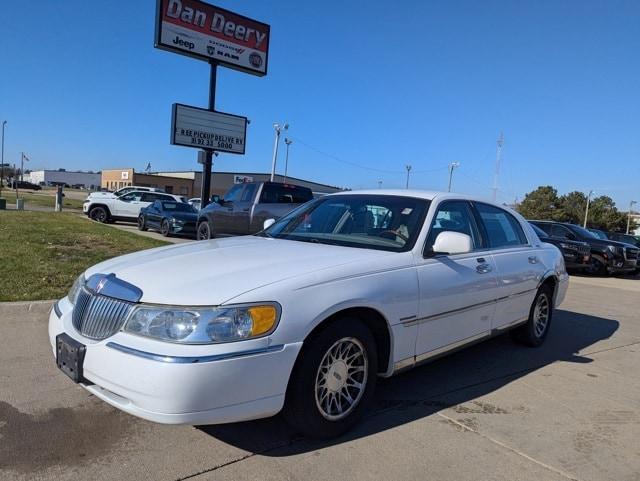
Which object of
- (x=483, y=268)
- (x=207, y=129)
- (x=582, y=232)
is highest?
(x=207, y=129)

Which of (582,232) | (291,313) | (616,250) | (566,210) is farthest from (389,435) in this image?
(566,210)

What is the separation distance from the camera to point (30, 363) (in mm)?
4289

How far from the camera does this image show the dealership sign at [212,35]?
16047 mm

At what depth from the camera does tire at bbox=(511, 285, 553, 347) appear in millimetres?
5504

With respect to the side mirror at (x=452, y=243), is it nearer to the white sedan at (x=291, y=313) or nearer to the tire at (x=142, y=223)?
the white sedan at (x=291, y=313)

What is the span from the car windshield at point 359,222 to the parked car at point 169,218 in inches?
547

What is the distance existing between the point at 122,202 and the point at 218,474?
21.7m

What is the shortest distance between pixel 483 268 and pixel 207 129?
47.1ft

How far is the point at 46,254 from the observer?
333 inches

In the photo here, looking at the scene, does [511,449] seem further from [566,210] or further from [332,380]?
[566,210]

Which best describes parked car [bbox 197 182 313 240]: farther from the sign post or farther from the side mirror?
the side mirror

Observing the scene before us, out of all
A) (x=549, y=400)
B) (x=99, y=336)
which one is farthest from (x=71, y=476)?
(x=549, y=400)

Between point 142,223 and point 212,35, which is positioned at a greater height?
point 212,35

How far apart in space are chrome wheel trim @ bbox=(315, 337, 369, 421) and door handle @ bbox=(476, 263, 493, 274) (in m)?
1.49
